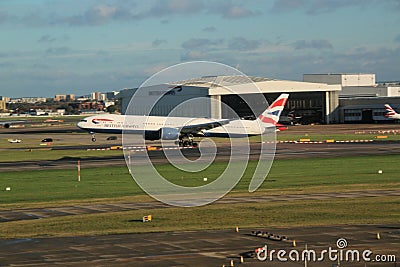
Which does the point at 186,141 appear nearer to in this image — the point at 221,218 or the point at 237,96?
the point at 221,218

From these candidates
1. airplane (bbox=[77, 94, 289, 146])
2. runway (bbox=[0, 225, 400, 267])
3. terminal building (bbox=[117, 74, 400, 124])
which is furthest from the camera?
terminal building (bbox=[117, 74, 400, 124])

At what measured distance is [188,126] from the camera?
372ft

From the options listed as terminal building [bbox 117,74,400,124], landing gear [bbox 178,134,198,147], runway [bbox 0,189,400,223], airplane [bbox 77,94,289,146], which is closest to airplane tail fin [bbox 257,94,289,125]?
airplane [bbox 77,94,289,146]

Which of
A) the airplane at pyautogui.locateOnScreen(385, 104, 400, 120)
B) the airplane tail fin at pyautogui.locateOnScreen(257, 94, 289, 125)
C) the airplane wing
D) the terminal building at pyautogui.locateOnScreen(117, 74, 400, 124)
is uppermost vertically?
the terminal building at pyautogui.locateOnScreen(117, 74, 400, 124)

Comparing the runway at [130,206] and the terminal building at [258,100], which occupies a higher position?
the terminal building at [258,100]

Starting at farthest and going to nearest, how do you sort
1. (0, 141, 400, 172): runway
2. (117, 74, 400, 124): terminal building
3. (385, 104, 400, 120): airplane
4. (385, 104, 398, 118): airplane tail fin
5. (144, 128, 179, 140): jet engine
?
(117, 74, 400, 124): terminal building, (385, 104, 398, 118): airplane tail fin, (385, 104, 400, 120): airplane, (144, 128, 179, 140): jet engine, (0, 141, 400, 172): runway

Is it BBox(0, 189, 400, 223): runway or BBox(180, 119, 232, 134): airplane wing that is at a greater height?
BBox(180, 119, 232, 134): airplane wing

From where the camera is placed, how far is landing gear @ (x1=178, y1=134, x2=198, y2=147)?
360ft

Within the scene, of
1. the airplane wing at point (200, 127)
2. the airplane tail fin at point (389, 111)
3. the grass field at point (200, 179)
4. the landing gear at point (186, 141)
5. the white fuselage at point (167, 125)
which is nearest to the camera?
the grass field at point (200, 179)

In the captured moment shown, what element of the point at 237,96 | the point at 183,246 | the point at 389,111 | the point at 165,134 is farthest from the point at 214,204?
the point at 237,96

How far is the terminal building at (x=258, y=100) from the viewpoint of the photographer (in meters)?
172

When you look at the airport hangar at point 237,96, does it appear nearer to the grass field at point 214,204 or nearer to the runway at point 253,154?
the runway at point 253,154

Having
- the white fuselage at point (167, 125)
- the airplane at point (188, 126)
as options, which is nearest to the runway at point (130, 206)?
the airplane at point (188, 126)

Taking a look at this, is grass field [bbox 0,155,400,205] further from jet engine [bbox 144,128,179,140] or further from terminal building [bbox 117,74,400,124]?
terminal building [bbox 117,74,400,124]
